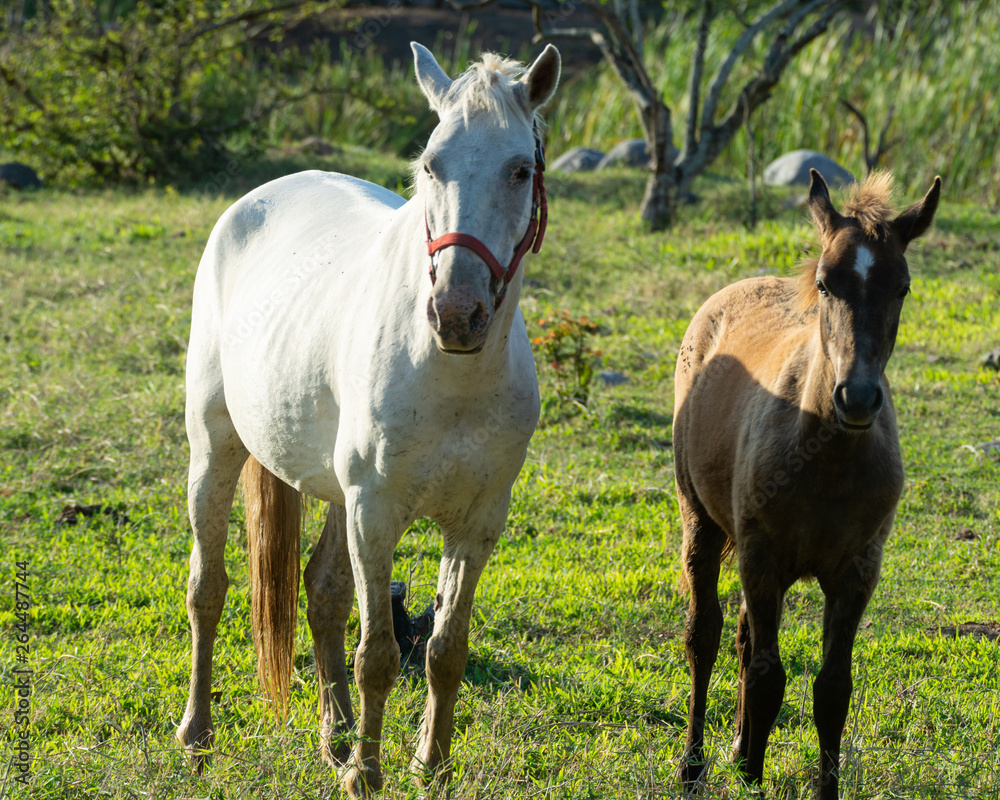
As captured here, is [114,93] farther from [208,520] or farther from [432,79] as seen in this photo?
[432,79]

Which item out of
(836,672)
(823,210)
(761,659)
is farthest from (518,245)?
(836,672)

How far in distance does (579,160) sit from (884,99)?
170 inches

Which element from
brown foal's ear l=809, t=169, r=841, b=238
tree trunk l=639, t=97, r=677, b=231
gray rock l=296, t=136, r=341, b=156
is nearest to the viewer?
brown foal's ear l=809, t=169, r=841, b=238

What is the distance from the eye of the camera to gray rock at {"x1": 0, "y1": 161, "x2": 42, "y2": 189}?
12.4m

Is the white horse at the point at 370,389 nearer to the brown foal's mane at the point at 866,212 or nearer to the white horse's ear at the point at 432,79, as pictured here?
the white horse's ear at the point at 432,79

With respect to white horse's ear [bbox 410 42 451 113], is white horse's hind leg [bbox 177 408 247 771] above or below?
below

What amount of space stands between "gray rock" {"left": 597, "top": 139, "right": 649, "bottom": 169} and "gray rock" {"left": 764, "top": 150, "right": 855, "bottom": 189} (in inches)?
73.5

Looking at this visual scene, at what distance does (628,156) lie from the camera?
553 inches

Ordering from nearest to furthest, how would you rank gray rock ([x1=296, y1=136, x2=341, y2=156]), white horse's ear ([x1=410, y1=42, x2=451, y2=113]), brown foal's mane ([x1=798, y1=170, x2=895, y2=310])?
white horse's ear ([x1=410, y1=42, x2=451, y2=113]), brown foal's mane ([x1=798, y1=170, x2=895, y2=310]), gray rock ([x1=296, y1=136, x2=341, y2=156])

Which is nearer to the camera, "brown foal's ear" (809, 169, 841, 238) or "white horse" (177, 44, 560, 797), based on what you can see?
"white horse" (177, 44, 560, 797)

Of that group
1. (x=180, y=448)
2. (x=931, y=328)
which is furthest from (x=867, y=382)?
(x=931, y=328)

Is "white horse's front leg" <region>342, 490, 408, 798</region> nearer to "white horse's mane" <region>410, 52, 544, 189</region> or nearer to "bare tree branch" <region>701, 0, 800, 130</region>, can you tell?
"white horse's mane" <region>410, 52, 544, 189</region>

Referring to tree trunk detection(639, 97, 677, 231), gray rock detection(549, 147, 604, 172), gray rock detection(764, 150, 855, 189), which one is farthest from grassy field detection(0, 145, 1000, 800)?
gray rock detection(549, 147, 604, 172)

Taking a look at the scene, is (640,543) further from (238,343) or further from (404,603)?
(238,343)
